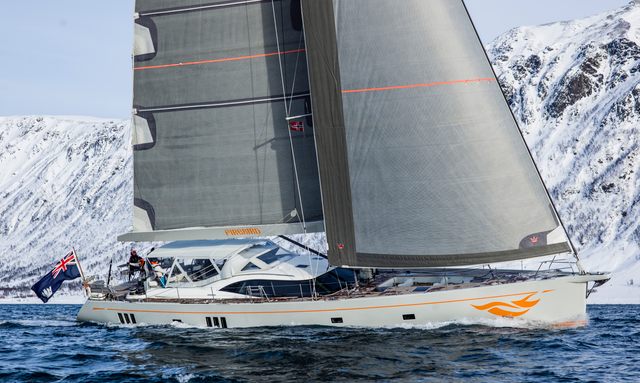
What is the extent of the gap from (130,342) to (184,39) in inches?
422

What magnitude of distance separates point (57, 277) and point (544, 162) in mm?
63479

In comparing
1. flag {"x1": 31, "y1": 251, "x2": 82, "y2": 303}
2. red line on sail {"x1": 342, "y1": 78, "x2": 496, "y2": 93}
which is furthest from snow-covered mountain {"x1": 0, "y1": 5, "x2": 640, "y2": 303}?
flag {"x1": 31, "y1": 251, "x2": 82, "y2": 303}

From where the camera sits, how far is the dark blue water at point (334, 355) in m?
15.2

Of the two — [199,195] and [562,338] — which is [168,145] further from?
[562,338]

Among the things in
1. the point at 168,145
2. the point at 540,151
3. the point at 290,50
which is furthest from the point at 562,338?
the point at 540,151

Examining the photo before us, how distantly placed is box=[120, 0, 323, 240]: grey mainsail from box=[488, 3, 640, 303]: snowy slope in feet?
93.2

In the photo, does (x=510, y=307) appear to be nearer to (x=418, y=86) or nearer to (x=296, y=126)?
(x=418, y=86)

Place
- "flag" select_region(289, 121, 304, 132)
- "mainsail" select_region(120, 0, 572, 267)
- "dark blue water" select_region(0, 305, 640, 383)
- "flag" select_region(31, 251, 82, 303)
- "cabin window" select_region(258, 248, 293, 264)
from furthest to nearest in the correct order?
1. "flag" select_region(31, 251, 82, 303)
2. "cabin window" select_region(258, 248, 293, 264)
3. "flag" select_region(289, 121, 304, 132)
4. "mainsail" select_region(120, 0, 572, 267)
5. "dark blue water" select_region(0, 305, 640, 383)

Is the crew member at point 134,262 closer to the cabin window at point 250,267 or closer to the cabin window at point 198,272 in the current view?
the cabin window at point 198,272

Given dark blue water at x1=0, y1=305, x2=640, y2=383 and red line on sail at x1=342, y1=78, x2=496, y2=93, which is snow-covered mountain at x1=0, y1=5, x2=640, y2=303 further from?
red line on sail at x1=342, y1=78, x2=496, y2=93

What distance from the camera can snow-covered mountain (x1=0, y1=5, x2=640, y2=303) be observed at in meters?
66.1

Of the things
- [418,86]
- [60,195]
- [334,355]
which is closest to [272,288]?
[334,355]

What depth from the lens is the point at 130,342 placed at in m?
20.6

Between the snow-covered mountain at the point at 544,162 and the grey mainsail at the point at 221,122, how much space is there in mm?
25047
